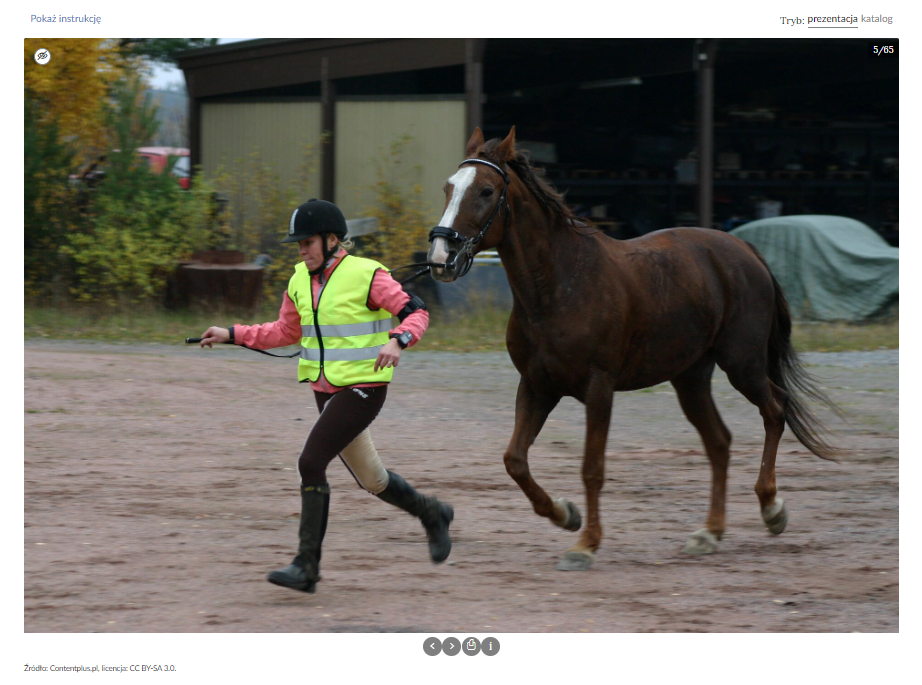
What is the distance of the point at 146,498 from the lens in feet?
22.3

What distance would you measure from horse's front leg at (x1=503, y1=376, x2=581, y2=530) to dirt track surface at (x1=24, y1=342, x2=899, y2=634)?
9.3 inches

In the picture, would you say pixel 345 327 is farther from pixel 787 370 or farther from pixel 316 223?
pixel 787 370

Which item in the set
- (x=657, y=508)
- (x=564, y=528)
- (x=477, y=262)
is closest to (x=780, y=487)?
(x=657, y=508)

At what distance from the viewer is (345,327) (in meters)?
4.86

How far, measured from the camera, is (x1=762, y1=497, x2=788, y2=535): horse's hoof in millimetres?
6047

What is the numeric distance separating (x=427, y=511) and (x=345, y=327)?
1.11m

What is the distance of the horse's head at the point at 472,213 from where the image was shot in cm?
498

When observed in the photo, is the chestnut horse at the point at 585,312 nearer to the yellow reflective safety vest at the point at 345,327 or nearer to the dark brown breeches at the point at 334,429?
the yellow reflective safety vest at the point at 345,327

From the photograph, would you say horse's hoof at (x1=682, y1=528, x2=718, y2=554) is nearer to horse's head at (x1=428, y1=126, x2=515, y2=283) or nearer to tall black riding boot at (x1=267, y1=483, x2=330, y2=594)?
horse's head at (x1=428, y1=126, x2=515, y2=283)

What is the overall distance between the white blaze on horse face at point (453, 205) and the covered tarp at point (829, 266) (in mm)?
12295

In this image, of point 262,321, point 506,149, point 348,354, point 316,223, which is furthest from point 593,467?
point 262,321
